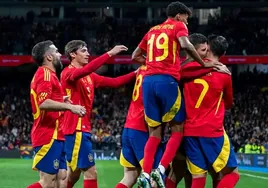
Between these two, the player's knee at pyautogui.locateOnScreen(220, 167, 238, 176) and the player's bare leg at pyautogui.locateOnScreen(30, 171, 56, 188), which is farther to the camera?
the player's bare leg at pyautogui.locateOnScreen(30, 171, 56, 188)

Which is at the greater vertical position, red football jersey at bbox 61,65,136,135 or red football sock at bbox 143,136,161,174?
red football jersey at bbox 61,65,136,135

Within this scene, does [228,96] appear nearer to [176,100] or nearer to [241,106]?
[176,100]

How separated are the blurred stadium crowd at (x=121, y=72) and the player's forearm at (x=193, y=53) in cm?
2302

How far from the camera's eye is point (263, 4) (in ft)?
130

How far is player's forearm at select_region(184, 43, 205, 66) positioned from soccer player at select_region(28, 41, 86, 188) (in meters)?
1.63

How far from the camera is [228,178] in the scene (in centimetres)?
816

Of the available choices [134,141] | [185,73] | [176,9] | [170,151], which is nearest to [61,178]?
[134,141]

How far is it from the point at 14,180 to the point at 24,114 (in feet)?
62.5

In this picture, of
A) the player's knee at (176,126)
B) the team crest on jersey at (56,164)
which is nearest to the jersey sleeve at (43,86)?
the team crest on jersey at (56,164)

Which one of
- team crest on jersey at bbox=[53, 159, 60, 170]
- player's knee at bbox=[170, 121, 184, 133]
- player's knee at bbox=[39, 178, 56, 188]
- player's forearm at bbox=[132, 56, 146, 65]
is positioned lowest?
player's knee at bbox=[39, 178, 56, 188]

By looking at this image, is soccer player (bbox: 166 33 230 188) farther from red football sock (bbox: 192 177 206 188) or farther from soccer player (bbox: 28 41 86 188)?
soccer player (bbox: 28 41 86 188)

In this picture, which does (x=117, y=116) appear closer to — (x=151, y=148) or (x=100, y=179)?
(x=100, y=179)

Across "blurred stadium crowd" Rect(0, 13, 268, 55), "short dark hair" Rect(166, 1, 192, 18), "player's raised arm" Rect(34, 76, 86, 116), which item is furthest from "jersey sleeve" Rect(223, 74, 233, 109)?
"blurred stadium crowd" Rect(0, 13, 268, 55)

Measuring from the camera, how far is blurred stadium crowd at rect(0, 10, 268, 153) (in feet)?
107
